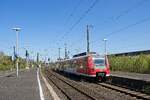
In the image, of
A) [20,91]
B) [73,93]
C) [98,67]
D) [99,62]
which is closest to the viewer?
[73,93]

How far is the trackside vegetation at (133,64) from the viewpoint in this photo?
5247 cm

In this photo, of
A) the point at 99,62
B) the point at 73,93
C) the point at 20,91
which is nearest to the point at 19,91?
the point at 20,91

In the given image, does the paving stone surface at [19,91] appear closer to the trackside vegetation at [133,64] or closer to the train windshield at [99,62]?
the train windshield at [99,62]

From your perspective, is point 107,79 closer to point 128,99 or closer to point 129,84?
point 129,84

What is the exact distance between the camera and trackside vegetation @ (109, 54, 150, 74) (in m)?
52.5

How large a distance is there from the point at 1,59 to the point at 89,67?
81.3 meters

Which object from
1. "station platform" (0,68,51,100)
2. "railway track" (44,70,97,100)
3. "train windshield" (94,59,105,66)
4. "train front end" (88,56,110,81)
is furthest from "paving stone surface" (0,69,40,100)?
"train windshield" (94,59,105,66)

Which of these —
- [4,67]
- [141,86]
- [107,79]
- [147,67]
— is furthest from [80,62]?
[4,67]

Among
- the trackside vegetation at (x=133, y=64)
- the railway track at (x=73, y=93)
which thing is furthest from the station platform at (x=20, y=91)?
the trackside vegetation at (x=133, y=64)

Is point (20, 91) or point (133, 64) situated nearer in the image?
point (20, 91)

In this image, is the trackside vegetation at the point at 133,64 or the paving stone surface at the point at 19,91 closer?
the paving stone surface at the point at 19,91

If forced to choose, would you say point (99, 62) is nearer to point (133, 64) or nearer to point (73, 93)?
point (73, 93)

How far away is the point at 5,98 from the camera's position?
22109 mm

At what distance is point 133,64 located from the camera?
57.2m
